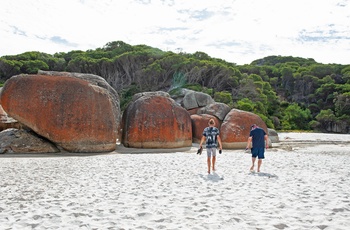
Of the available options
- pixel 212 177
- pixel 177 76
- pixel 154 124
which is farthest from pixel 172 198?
pixel 177 76

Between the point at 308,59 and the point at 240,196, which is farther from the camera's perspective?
the point at 308,59

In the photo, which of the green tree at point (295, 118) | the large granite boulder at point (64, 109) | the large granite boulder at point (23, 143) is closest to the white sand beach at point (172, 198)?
the large granite boulder at point (23, 143)

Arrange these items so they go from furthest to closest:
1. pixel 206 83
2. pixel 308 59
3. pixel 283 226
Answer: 1. pixel 308 59
2. pixel 206 83
3. pixel 283 226

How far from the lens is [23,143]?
47.6ft

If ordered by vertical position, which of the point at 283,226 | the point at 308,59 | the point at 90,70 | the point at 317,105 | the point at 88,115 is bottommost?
the point at 283,226

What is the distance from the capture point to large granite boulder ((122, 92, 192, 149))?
1662cm

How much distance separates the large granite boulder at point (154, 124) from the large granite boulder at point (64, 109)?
134cm

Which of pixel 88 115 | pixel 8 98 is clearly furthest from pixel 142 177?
pixel 8 98

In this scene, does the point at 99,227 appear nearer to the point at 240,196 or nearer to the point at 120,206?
the point at 120,206

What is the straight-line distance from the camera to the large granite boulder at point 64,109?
47.3ft

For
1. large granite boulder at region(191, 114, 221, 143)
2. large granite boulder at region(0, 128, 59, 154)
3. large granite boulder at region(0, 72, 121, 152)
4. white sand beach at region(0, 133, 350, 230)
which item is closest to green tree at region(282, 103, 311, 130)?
large granite boulder at region(191, 114, 221, 143)

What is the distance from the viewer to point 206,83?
44812mm

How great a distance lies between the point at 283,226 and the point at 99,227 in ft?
8.82

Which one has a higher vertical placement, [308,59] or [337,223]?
[308,59]
